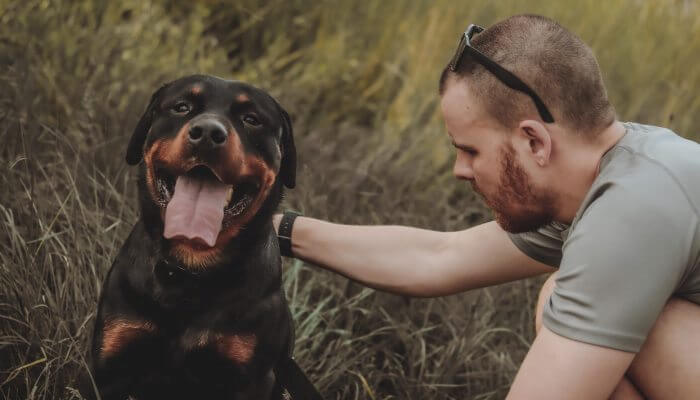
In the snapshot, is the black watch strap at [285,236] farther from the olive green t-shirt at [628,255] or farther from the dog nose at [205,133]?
the olive green t-shirt at [628,255]

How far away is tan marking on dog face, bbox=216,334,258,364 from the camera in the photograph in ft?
7.49

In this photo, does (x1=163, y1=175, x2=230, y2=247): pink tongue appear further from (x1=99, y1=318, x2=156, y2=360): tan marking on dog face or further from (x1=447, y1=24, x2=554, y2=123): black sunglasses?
(x1=447, y1=24, x2=554, y2=123): black sunglasses

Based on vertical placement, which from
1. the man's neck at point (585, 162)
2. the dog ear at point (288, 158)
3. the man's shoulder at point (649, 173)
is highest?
the man's shoulder at point (649, 173)

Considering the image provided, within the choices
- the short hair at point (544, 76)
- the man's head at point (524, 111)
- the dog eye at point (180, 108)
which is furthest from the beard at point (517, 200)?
the dog eye at point (180, 108)

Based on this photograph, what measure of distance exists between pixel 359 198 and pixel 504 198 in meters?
1.61

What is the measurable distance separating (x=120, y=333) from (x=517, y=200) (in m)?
1.14

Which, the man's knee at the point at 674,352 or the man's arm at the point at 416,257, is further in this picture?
the man's arm at the point at 416,257

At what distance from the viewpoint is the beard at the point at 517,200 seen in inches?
91.3

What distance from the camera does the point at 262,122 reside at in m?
2.55

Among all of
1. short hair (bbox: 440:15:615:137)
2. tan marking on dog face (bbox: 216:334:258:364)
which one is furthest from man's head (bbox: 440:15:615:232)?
tan marking on dog face (bbox: 216:334:258:364)

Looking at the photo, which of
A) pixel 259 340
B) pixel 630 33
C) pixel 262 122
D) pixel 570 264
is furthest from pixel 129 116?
pixel 630 33

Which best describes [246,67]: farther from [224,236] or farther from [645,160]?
[645,160]

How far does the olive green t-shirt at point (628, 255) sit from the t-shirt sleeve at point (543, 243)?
2.02 ft

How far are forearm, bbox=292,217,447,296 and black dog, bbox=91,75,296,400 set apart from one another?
461mm
